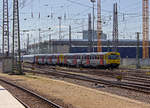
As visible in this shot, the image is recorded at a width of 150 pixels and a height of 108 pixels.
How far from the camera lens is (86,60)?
1918 inches

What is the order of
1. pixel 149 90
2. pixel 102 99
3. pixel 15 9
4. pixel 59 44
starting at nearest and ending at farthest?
pixel 102 99 < pixel 149 90 < pixel 15 9 < pixel 59 44

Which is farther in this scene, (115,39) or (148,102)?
(115,39)

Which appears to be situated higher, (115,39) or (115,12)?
(115,12)

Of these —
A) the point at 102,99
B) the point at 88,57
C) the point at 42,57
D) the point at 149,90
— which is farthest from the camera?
the point at 42,57

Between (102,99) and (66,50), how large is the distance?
275ft

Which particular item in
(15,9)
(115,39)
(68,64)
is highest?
(15,9)

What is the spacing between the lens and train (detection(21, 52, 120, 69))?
4381cm

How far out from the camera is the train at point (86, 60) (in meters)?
43.8

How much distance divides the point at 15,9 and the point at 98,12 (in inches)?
1071

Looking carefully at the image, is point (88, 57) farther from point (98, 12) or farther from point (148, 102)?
point (148, 102)

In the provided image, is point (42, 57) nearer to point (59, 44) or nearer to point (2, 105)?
point (59, 44)

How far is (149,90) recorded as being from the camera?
18.2m

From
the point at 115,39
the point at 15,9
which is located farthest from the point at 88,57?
the point at 15,9

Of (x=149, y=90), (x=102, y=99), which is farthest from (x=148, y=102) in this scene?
(x=149, y=90)
